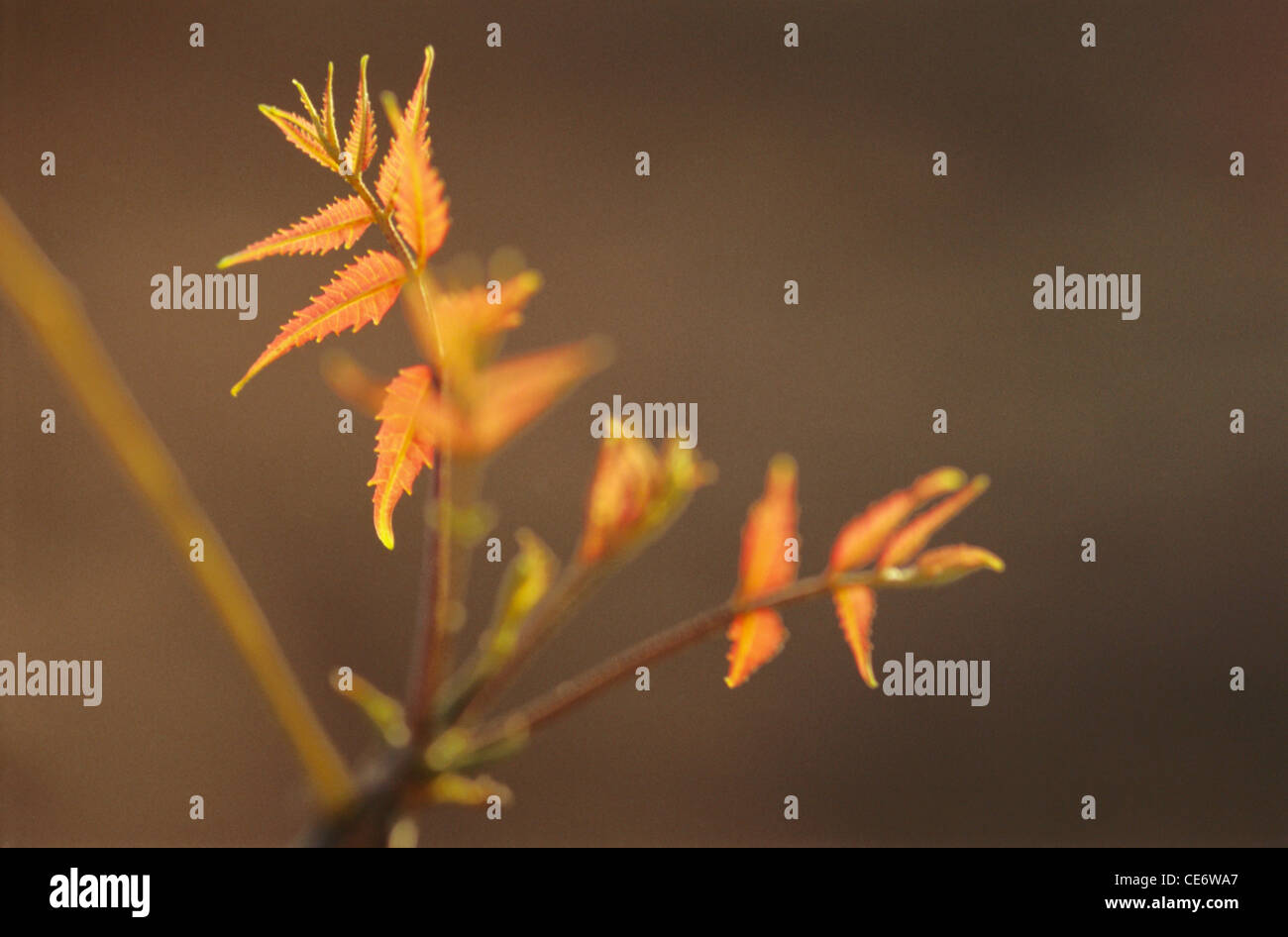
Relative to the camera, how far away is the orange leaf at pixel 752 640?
23cm

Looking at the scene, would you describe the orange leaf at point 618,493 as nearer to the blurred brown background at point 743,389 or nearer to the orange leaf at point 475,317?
the orange leaf at point 475,317

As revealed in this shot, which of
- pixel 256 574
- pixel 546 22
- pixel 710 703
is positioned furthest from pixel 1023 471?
pixel 256 574

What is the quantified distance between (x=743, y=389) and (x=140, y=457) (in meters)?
1.26

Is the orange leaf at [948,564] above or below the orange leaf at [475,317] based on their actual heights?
below

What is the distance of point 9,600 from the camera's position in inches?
51.7

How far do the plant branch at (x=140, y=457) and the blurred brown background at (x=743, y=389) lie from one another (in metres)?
1.18

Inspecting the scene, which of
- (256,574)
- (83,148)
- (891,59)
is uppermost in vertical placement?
(891,59)

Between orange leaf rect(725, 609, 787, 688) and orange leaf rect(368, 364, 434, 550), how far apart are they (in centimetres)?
9

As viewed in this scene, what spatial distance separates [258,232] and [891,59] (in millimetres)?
971

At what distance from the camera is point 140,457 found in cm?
21

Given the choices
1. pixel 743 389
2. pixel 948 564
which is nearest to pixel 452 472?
pixel 948 564

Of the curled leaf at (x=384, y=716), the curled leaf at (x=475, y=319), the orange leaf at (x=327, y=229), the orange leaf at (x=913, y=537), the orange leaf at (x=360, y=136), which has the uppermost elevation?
the orange leaf at (x=360, y=136)

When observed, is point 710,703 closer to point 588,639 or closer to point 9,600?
point 588,639

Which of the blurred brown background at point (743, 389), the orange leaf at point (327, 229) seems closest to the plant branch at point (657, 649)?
the orange leaf at point (327, 229)
